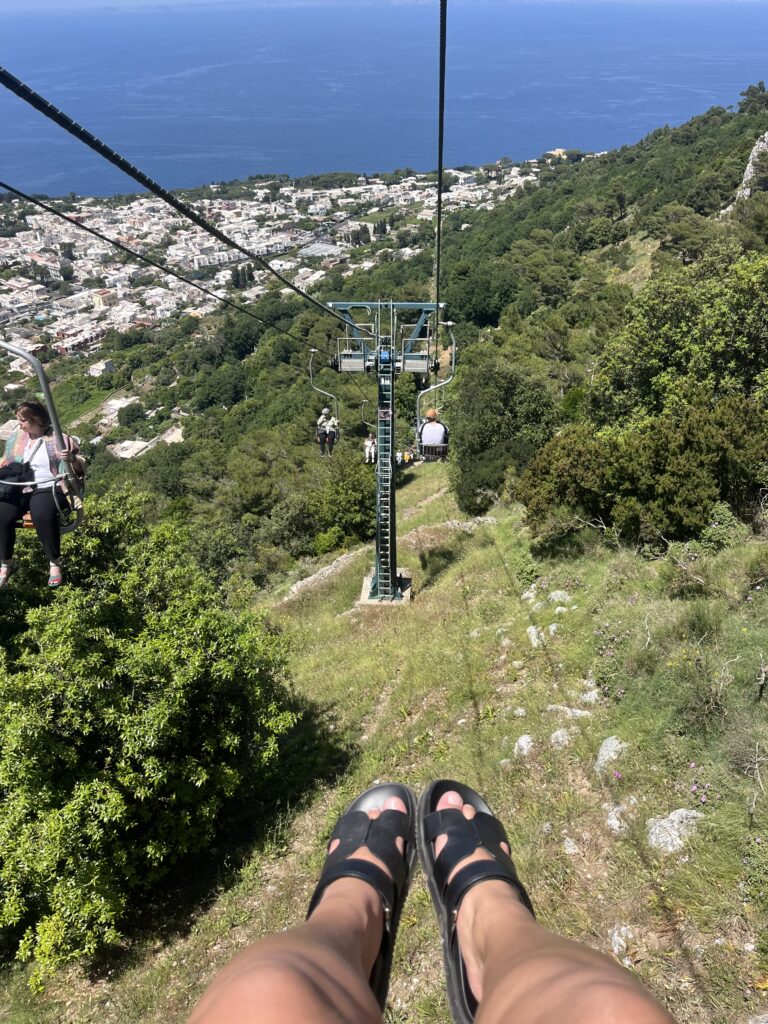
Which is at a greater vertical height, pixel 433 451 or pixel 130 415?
pixel 433 451

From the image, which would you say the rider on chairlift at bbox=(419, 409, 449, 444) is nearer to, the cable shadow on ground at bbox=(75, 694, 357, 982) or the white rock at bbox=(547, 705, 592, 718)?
the cable shadow on ground at bbox=(75, 694, 357, 982)

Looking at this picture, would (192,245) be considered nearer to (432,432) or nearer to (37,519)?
(432,432)

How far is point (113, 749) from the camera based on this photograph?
5504 mm

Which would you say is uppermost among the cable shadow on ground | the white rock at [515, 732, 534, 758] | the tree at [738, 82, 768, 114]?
the tree at [738, 82, 768, 114]

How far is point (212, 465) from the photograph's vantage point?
39.8 meters

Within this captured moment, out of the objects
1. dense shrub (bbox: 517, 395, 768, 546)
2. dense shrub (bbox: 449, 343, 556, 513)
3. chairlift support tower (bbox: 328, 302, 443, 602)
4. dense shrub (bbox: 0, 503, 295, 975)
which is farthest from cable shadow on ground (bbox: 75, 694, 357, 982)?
dense shrub (bbox: 449, 343, 556, 513)

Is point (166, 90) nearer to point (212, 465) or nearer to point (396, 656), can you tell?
point (212, 465)

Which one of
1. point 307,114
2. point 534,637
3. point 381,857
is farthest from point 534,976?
point 307,114

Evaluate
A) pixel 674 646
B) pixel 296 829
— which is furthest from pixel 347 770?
pixel 674 646

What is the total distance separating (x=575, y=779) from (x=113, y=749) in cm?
425

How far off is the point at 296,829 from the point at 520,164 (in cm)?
14688

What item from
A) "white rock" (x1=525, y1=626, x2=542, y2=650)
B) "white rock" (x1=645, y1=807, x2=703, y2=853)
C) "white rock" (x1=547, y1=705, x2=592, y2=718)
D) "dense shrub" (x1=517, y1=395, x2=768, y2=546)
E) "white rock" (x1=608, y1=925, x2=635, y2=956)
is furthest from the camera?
"dense shrub" (x1=517, y1=395, x2=768, y2=546)

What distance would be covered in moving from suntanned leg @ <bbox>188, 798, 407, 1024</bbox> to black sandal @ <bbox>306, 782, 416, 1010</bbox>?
0.25 meters

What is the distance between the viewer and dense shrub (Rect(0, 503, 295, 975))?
5.05 meters
